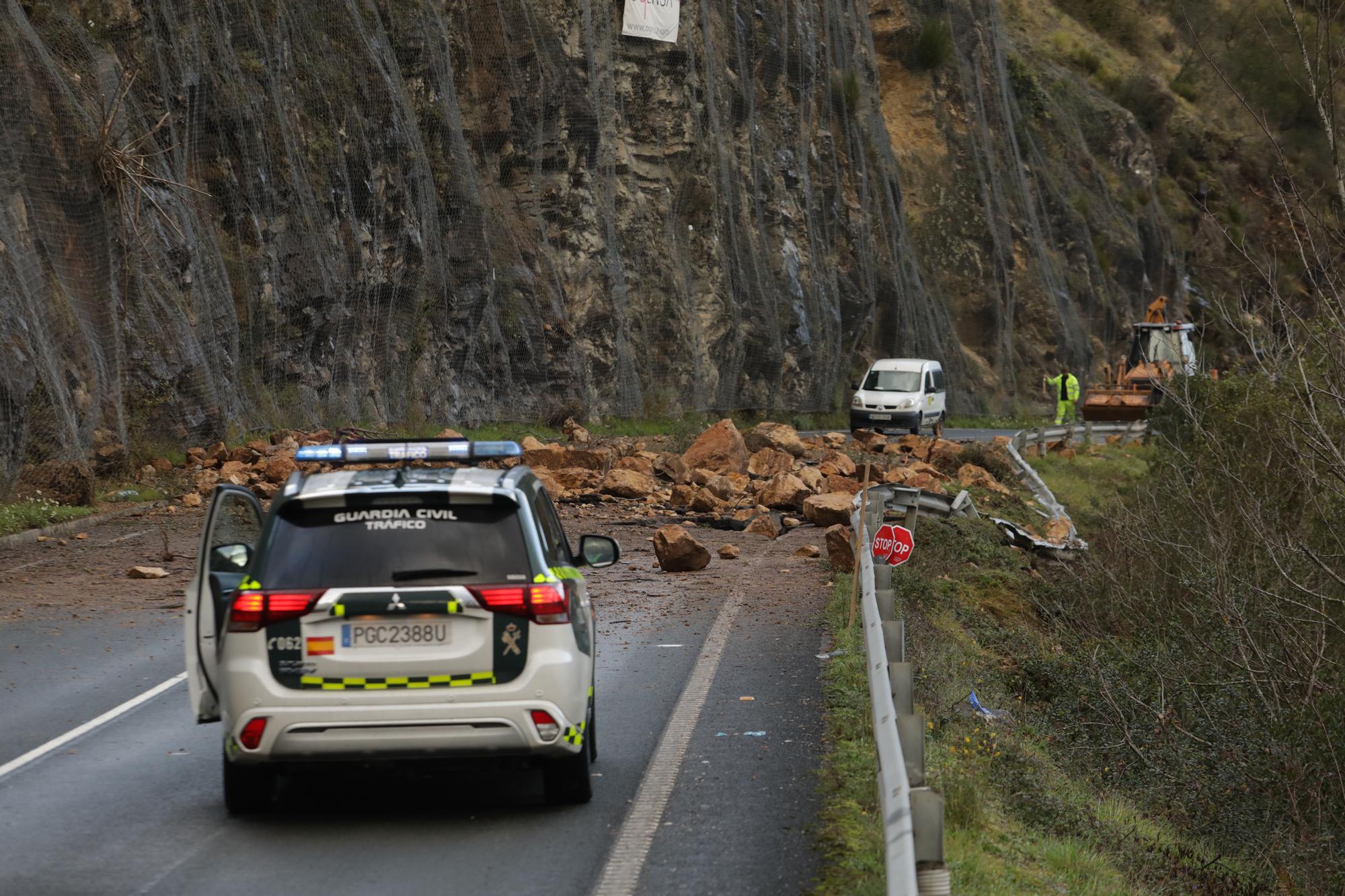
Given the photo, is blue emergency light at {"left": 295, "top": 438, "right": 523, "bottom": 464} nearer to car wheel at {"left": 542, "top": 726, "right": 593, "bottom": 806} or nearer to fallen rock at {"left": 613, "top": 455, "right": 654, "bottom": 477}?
car wheel at {"left": 542, "top": 726, "right": 593, "bottom": 806}

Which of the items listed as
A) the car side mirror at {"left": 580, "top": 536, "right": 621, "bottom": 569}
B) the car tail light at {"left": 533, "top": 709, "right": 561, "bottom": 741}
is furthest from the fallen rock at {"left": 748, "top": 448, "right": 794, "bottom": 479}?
the car tail light at {"left": 533, "top": 709, "right": 561, "bottom": 741}

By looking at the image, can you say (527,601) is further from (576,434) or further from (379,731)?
(576,434)

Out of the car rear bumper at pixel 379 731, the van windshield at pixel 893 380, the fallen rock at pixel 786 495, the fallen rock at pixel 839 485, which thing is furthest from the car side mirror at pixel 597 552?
the van windshield at pixel 893 380

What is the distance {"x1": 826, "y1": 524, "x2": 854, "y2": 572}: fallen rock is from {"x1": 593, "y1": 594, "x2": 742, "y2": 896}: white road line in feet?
15.6

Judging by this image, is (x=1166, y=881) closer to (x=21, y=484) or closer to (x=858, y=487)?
(x=858, y=487)

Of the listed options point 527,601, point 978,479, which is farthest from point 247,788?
point 978,479

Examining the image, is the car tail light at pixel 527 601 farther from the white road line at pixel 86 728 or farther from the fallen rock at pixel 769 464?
the fallen rock at pixel 769 464

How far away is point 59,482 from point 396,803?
634 inches

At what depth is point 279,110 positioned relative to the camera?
30.9 metres

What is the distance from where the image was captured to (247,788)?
296 inches

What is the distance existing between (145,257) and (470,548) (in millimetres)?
21515

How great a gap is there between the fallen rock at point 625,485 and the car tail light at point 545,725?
18.4 metres

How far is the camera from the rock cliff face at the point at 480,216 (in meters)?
25.5

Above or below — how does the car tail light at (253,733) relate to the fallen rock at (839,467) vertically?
above
